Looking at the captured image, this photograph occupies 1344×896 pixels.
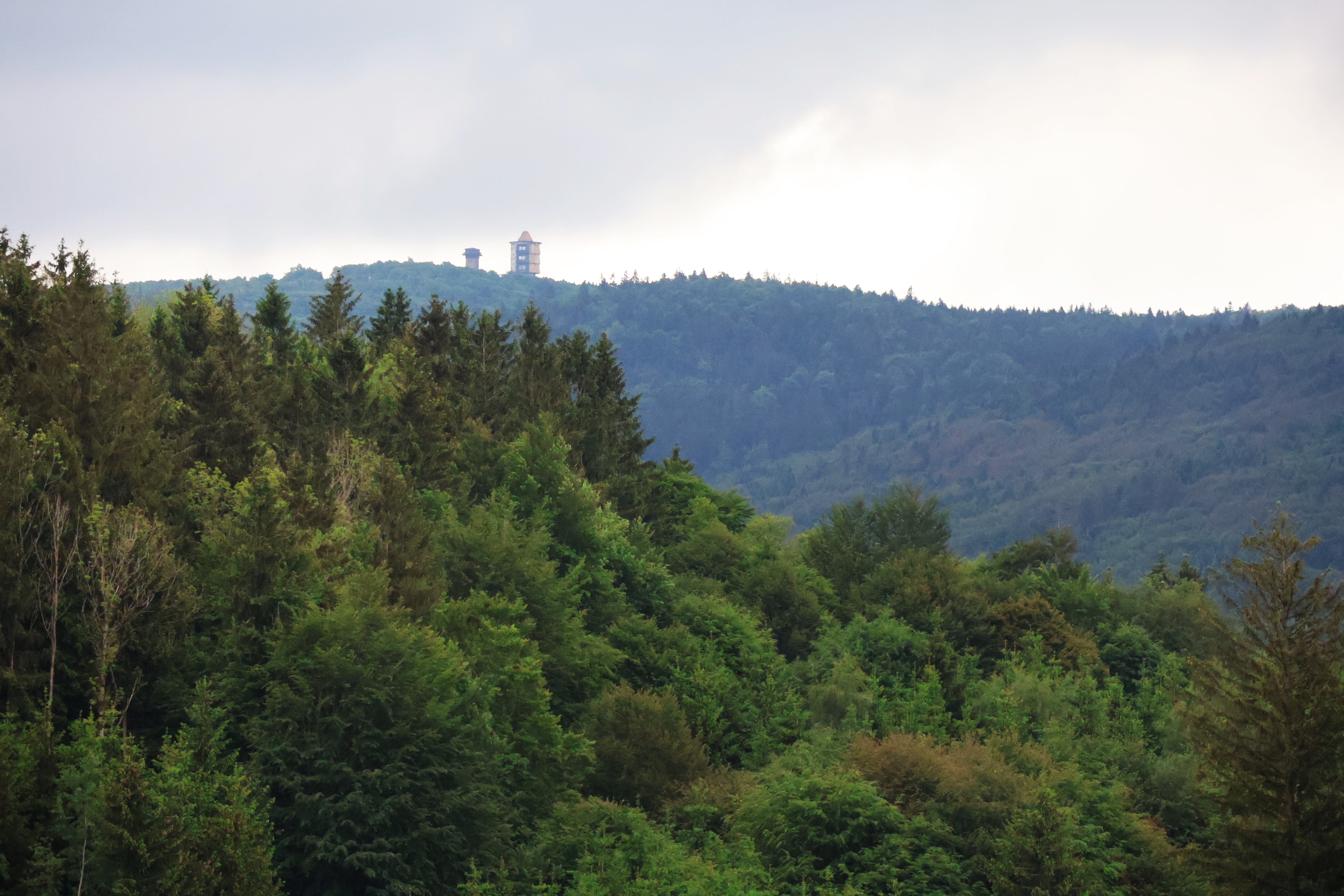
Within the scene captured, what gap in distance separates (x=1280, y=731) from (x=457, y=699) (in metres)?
20.9

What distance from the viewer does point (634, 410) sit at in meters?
84.2

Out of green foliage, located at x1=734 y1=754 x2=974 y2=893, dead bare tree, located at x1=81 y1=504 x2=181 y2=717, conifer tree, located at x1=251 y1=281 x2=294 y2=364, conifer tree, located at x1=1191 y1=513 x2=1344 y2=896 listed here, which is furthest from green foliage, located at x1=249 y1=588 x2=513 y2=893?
conifer tree, located at x1=251 y1=281 x2=294 y2=364

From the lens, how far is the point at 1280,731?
29.7 metres

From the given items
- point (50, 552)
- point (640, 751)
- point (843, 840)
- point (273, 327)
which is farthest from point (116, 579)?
point (273, 327)

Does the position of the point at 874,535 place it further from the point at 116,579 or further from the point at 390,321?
the point at 116,579

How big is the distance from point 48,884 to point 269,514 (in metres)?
11.0

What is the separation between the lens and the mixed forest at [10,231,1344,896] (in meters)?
29.1

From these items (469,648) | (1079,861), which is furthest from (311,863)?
(1079,861)

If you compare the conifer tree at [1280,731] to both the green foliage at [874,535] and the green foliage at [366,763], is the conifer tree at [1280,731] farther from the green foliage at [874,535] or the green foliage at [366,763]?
the green foliage at [874,535]

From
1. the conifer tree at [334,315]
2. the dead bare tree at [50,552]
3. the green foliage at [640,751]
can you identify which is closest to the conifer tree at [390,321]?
the conifer tree at [334,315]

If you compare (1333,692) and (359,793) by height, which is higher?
(1333,692)

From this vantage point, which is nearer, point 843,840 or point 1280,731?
point 1280,731

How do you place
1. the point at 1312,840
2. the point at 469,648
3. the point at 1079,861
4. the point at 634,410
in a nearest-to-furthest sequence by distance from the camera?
the point at 1312,840 < the point at 1079,861 < the point at 469,648 < the point at 634,410

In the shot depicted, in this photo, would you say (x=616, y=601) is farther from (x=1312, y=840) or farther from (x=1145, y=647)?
(x=1145, y=647)
